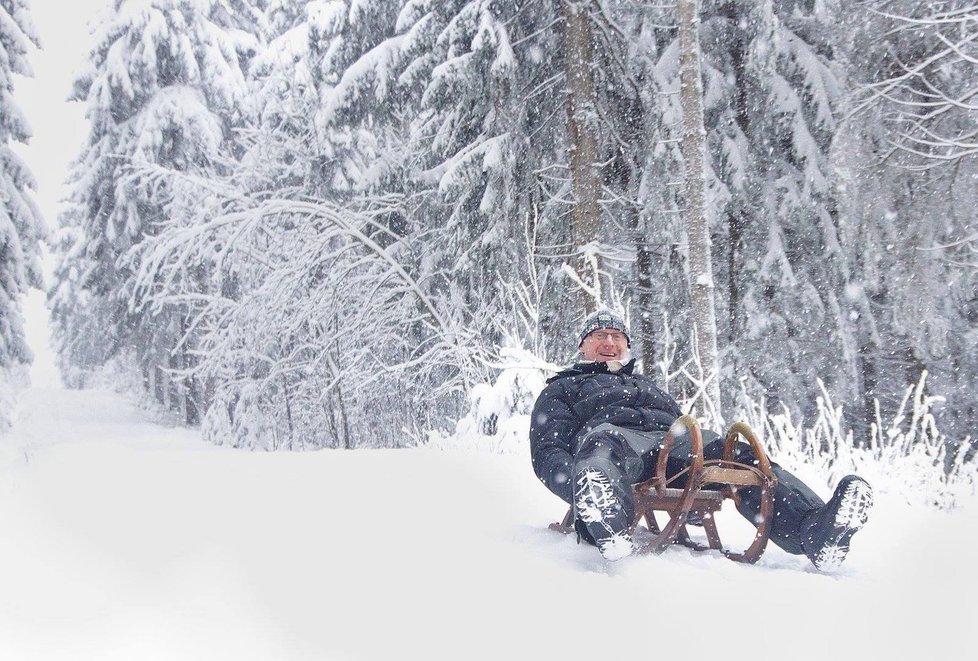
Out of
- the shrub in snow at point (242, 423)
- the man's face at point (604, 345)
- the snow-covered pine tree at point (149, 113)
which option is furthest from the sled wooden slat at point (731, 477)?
the snow-covered pine tree at point (149, 113)

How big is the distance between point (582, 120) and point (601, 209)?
1.68 m

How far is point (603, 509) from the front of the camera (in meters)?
3.06

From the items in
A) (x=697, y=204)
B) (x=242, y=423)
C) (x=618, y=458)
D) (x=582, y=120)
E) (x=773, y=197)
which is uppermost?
(x=582, y=120)

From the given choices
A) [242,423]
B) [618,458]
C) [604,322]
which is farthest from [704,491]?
[242,423]

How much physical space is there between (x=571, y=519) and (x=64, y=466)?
5230mm

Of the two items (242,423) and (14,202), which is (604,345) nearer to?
(14,202)

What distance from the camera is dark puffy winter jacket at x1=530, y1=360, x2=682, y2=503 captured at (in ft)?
12.6

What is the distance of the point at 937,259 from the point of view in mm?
10141

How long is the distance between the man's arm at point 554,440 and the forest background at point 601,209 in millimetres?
4056

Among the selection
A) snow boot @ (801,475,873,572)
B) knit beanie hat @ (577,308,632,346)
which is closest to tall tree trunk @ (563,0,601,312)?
knit beanie hat @ (577,308,632,346)

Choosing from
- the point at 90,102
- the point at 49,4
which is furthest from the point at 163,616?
the point at 90,102

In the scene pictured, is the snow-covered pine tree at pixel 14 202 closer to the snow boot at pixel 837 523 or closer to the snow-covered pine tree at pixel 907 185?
the snow-covered pine tree at pixel 907 185

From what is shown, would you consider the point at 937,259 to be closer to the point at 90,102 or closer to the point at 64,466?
the point at 64,466

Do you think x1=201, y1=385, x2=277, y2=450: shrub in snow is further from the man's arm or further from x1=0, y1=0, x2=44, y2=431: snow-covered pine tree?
the man's arm
